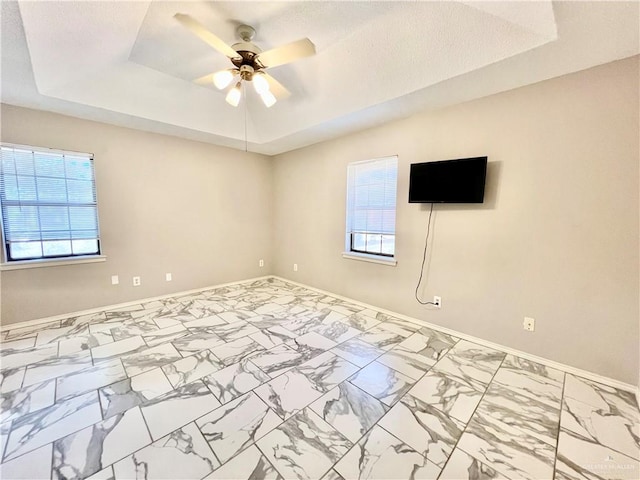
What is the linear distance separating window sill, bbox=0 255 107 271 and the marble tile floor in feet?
2.30

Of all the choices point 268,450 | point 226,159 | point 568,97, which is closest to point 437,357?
point 268,450

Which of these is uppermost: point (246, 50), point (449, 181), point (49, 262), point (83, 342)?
point (246, 50)

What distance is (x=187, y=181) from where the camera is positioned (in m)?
4.08

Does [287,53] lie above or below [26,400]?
above

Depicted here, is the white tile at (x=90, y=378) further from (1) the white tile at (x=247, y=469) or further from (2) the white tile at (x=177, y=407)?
(1) the white tile at (x=247, y=469)

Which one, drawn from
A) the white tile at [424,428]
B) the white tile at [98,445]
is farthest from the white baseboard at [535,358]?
the white tile at [98,445]

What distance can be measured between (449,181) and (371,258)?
1404 millimetres

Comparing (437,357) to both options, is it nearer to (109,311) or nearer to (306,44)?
(306,44)

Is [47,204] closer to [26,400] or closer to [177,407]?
[26,400]

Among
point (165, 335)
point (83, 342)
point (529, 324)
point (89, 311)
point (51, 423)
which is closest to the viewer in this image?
point (51, 423)

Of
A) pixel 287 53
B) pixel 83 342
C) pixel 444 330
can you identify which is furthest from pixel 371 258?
pixel 83 342

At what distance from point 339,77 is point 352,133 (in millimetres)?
1070

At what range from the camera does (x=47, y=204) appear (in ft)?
10.0

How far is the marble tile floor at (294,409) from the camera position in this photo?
54.4 inches
